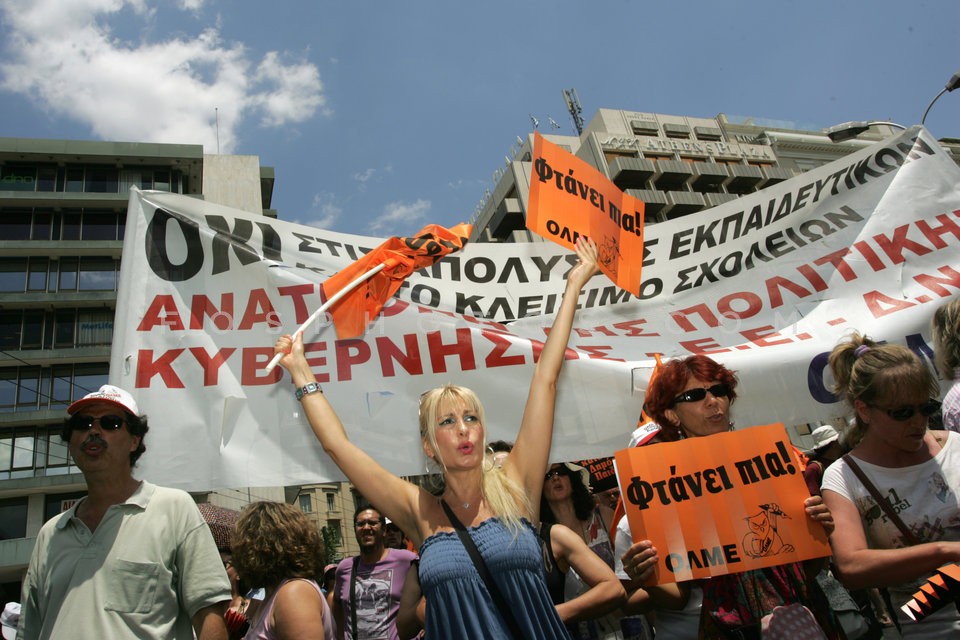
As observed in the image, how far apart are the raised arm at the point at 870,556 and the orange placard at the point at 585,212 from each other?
70.0 inches

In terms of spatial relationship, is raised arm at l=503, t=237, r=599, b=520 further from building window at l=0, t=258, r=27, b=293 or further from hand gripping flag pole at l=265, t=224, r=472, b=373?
building window at l=0, t=258, r=27, b=293

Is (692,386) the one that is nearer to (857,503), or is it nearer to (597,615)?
(857,503)

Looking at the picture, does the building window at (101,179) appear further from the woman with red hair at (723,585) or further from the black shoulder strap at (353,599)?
the woman with red hair at (723,585)

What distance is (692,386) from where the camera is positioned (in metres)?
2.52

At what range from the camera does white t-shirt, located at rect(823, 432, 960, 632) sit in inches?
83.4

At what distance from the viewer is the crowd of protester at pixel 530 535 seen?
6.32 feet

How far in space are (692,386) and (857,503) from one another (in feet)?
2.15

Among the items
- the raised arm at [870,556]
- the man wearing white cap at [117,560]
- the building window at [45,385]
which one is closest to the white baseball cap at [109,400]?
the man wearing white cap at [117,560]

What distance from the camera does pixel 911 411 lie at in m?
2.14

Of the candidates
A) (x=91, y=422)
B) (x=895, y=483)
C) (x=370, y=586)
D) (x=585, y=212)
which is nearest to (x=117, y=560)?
(x=91, y=422)

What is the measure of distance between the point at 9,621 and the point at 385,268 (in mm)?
4215

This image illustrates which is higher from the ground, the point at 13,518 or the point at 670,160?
the point at 670,160

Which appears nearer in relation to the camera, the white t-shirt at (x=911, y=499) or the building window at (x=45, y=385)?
the white t-shirt at (x=911, y=499)

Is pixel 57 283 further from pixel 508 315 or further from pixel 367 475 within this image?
pixel 367 475
